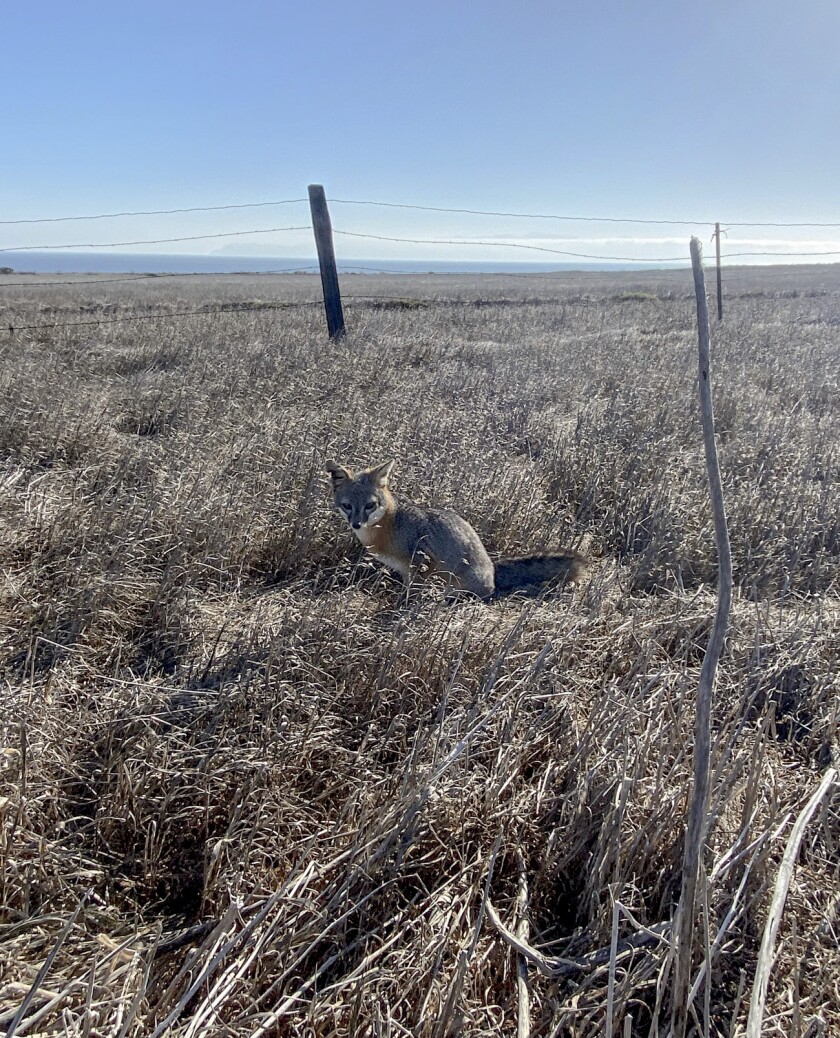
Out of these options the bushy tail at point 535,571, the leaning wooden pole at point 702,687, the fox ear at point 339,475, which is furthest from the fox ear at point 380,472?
the leaning wooden pole at point 702,687

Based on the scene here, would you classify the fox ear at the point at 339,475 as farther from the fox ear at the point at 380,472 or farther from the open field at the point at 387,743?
the open field at the point at 387,743

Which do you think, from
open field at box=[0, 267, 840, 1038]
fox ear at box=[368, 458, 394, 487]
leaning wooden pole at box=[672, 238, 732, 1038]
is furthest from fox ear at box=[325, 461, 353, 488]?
leaning wooden pole at box=[672, 238, 732, 1038]

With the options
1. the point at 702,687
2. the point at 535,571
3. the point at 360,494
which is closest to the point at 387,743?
the point at 702,687

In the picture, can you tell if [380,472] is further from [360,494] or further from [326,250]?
[326,250]

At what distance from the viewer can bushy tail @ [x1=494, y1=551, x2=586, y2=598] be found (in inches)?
191

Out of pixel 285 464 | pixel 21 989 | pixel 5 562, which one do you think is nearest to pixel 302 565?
pixel 285 464

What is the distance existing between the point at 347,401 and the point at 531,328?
33.7ft

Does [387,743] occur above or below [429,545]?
below

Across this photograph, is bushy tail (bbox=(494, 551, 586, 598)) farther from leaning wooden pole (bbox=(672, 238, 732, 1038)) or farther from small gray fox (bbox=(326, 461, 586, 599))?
leaning wooden pole (bbox=(672, 238, 732, 1038))

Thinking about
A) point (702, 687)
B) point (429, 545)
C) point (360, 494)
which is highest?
point (702, 687)

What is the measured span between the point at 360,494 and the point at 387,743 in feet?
8.28

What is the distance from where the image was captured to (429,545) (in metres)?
5.18

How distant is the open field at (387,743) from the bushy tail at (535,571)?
0.24 meters

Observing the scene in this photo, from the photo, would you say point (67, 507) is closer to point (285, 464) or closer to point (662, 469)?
point (285, 464)
